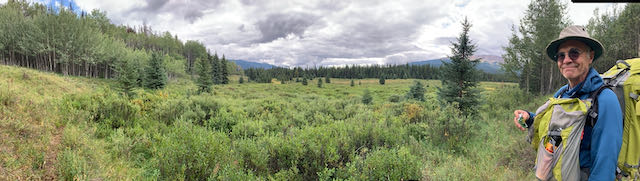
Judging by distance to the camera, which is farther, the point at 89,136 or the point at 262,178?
the point at 89,136

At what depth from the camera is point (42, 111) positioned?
23.2ft

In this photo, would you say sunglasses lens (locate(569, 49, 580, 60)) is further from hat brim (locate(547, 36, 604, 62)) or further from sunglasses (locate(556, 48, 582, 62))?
hat brim (locate(547, 36, 604, 62))

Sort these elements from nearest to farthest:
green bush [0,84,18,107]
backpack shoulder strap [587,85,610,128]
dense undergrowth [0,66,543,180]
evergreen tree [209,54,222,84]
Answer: backpack shoulder strap [587,85,610,128] → dense undergrowth [0,66,543,180] → green bush [0,84,18,107] → evergreen tree [209,54,222,84]

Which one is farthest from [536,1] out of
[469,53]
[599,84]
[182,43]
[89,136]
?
[182,43]

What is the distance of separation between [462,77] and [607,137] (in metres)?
14.9

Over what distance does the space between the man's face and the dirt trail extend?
7656 mm

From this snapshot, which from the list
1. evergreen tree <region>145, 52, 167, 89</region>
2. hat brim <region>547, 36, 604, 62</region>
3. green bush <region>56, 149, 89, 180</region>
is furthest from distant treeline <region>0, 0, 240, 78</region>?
hat brim <region>547, 36, 604, 62</region>

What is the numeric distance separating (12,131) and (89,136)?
138cm

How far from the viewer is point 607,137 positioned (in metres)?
1.93

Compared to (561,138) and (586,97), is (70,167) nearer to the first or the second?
(561,138)

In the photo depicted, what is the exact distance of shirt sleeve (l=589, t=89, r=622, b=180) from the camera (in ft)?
6.33

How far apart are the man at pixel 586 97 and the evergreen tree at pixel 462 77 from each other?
44.6 ft

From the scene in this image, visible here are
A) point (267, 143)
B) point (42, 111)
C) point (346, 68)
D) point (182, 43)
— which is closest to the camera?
point (267, 143)

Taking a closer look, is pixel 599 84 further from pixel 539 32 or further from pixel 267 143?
pixel 539 32
